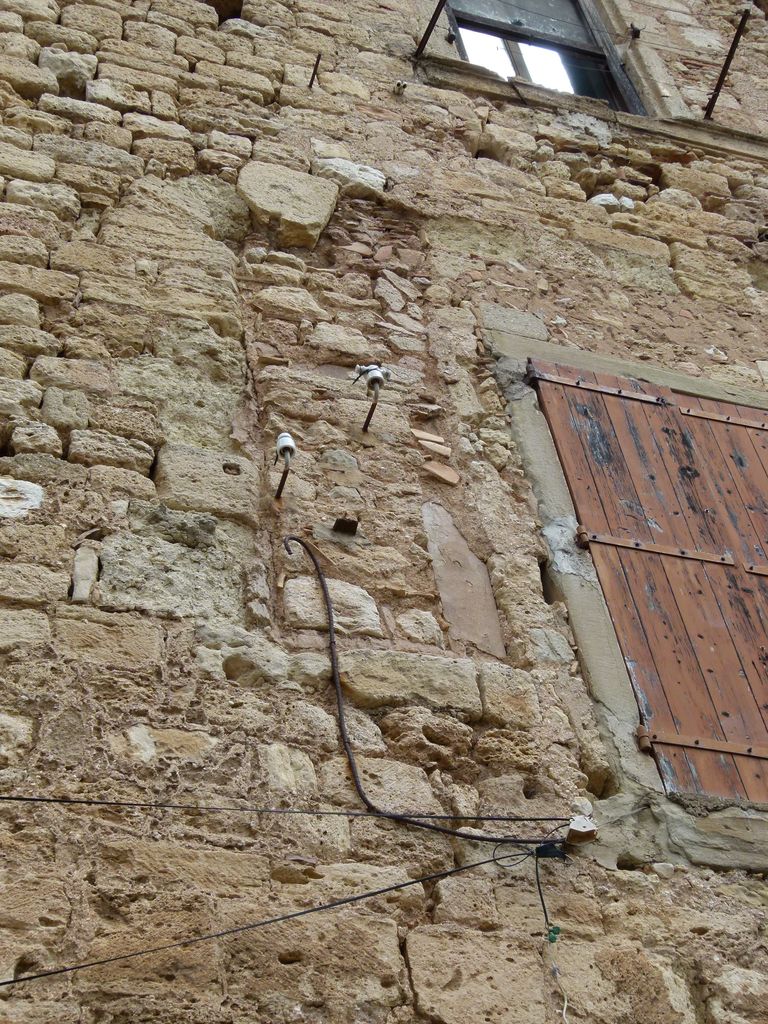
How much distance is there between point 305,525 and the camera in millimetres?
3174

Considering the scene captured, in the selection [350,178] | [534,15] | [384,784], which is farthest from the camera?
[534,15]

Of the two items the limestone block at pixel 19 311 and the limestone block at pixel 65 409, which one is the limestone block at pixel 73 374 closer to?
the limestone block at pixel 65 409

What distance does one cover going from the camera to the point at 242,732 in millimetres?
2627

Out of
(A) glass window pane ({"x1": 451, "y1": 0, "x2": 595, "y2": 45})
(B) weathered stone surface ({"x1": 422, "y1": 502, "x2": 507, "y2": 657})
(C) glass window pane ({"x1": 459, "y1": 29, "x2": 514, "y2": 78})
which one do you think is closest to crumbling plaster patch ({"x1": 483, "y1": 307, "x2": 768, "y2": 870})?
(B) weathered stone surface ({"x1": 422, "y1": 502, "x2": 507, "y2": 657})

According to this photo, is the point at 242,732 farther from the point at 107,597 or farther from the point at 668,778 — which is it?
the point at 668,778

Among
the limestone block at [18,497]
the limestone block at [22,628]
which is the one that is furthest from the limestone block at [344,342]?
the limestone block at [22,628]

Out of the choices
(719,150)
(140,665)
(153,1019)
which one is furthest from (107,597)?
(719,150)

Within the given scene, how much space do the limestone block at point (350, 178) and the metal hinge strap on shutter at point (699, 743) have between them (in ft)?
8.23

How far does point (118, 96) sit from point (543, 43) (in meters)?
2.99

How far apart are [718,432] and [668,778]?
158 cm

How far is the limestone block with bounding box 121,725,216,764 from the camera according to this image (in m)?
2.50

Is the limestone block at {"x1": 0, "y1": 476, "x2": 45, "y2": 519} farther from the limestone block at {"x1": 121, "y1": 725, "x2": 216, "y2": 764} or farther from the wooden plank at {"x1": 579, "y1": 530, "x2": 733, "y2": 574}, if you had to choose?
the wooden plank at {"x1": 579, "y1": 530, "x2": 733, "y2": 574}

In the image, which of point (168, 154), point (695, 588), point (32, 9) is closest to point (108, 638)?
point (695, 588)

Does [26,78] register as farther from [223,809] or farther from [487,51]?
[223,809]
